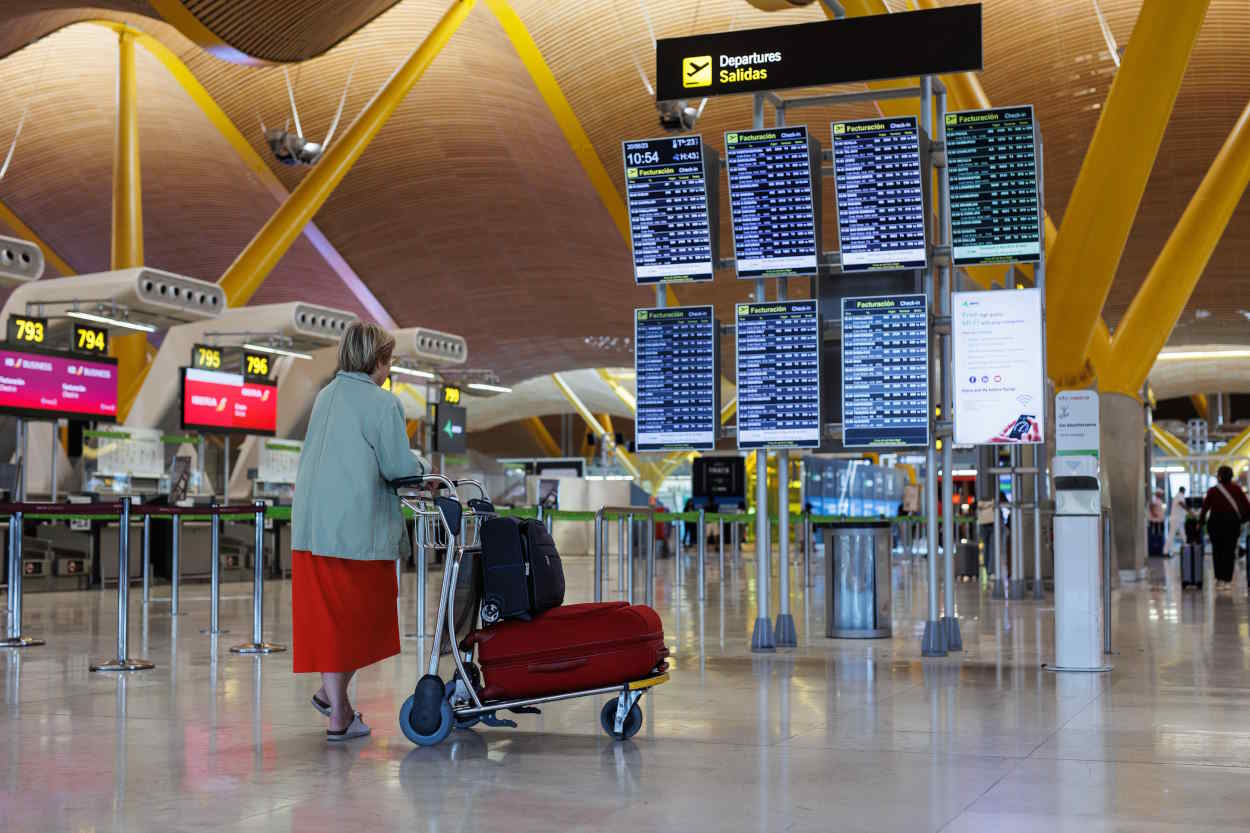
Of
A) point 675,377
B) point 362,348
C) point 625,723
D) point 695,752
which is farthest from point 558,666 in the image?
point 675,377

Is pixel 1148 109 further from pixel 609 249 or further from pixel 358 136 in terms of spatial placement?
pixel 609 249

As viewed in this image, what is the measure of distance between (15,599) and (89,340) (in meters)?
9.73

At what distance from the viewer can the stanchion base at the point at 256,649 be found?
28.3 ft

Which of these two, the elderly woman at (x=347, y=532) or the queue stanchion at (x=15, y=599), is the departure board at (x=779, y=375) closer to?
the elderly woman at (x=347, y=532)

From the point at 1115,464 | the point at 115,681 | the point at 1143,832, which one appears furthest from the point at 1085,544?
the point at 1115,464

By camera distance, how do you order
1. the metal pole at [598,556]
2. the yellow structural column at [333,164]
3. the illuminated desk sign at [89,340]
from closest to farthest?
1. the metal pole at [598,556]
2. the illuminated desk sign at [89,340]
3. the yellow structural column at [333,164]

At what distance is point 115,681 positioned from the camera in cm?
695

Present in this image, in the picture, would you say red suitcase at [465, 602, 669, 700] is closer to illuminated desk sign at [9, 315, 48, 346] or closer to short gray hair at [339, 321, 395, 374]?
short gray hair at [339, 321, 395, 374]

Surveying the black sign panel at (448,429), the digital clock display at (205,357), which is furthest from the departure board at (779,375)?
the black sign panel at (448,429)

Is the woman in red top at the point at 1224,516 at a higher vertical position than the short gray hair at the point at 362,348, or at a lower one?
lower

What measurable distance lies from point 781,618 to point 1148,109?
25.0 ft

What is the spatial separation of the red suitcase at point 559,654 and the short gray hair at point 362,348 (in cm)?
109

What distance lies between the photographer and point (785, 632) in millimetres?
9047

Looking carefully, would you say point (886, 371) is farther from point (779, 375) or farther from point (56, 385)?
point (56, 385)
